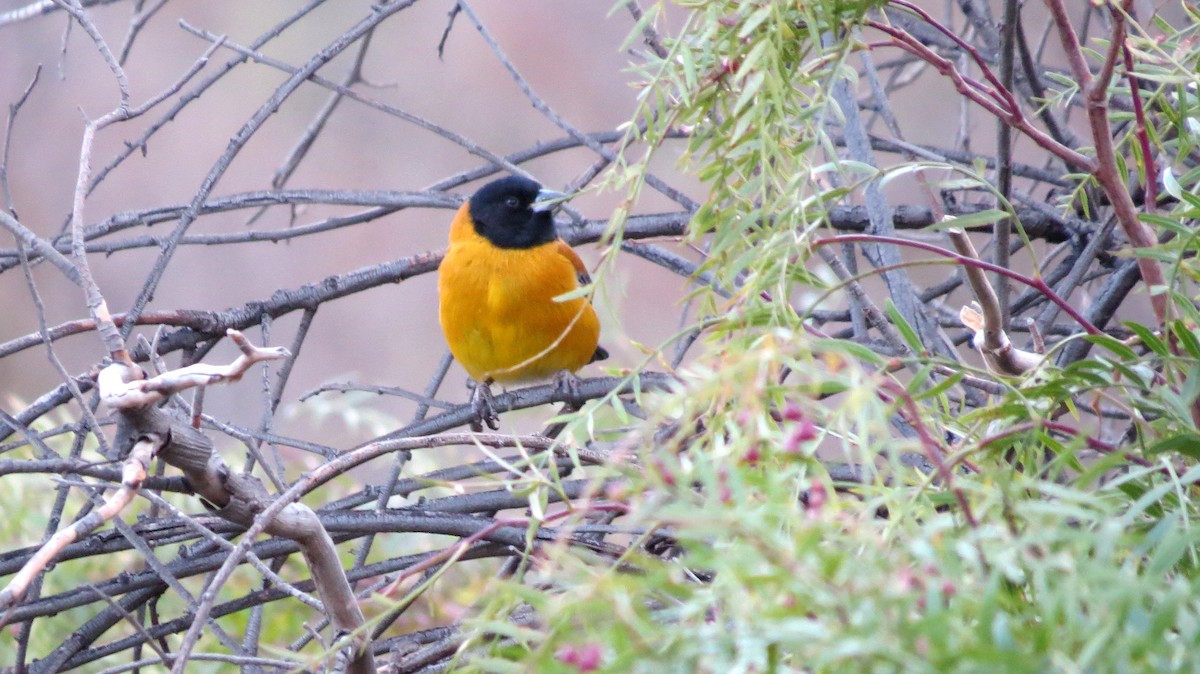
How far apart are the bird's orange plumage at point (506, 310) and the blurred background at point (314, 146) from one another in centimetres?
356

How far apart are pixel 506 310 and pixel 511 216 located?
462 mm

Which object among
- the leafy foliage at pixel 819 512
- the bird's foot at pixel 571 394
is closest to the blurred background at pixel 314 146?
the bird's foot at pixel 571 394

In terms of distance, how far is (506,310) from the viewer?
12.4ft

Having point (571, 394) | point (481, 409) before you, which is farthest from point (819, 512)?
point (481, 409)

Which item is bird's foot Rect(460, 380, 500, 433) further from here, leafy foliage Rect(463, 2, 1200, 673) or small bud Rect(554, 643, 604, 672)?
small bud Rect(554, 643, 604, 672)

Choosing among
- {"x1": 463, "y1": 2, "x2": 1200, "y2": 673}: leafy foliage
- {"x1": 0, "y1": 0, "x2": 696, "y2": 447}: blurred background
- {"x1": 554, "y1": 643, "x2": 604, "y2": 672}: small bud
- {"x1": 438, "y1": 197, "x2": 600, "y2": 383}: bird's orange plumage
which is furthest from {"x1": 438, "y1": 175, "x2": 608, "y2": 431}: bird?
{"x1": 0, "y1": 0, "x2": 696, "y2": 447}: blurred background

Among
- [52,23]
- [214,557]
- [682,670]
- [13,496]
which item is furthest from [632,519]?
[52,23]

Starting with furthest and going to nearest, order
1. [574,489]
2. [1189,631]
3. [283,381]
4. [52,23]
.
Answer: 1. [52,23]
2. [283,381]
3. [574,489]
4. [1189,631]

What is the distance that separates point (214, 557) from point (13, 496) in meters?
1.45

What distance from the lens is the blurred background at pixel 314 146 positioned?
7586 mm

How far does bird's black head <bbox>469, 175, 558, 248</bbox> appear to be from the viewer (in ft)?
13.2

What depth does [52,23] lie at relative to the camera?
24.9ft

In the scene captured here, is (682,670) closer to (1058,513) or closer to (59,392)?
(1058,513)

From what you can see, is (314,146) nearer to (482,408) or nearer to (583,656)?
(482,408)
